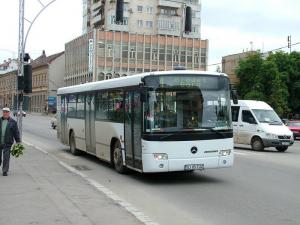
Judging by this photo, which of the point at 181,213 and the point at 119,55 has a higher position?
the point at 119,55

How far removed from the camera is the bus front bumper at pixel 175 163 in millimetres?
12664

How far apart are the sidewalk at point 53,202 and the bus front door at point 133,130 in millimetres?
1359

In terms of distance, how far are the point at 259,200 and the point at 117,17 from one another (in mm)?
10775

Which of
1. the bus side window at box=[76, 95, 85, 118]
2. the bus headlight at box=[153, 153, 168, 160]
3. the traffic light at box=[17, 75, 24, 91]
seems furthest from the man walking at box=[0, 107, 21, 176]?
the traffic light at box=[17, 75, 24, 91]

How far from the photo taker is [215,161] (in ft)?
43.1

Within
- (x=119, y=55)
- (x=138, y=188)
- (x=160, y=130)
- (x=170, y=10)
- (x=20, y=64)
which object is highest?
(x=170, y=10)

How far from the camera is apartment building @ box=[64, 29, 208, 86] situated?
3590 inches

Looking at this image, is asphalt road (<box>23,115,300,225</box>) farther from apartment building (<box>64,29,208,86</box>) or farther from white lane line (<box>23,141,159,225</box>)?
apartment building (<box>64,29,208,86</box>)

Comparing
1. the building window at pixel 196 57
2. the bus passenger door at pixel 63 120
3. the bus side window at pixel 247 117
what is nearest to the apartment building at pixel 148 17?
the building window at pixel 196 57

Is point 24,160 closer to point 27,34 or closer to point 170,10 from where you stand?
point 27,34

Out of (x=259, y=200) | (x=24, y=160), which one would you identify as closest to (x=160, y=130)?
(x=259, y=200)

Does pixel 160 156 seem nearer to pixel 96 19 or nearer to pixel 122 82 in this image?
pixel 122 82

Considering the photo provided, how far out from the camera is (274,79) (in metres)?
60.1

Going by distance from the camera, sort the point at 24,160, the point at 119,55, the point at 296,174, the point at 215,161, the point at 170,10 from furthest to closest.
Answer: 1. the point at 170,10
2. the point at 119,55
3. the point at 24,160
4. the point at 296,174
5. the point at 215,161
